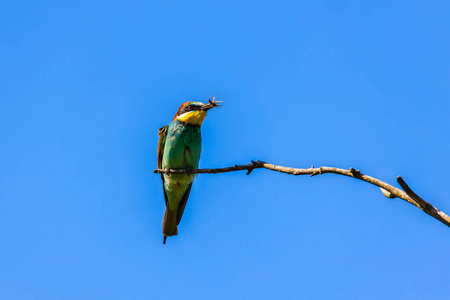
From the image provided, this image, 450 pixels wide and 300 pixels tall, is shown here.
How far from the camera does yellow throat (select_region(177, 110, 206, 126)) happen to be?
583 centimetres

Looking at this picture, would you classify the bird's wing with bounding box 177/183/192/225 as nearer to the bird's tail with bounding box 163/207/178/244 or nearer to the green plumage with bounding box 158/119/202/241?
the green plumage with bounding box 158/119/202/241

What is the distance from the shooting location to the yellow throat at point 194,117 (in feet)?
19.1

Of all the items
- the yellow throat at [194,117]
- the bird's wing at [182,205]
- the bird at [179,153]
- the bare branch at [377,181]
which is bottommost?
the bare branch at [377,181]

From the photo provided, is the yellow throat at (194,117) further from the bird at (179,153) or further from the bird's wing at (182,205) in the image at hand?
the bird's wing at (182,205)

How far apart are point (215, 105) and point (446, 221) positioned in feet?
10.5

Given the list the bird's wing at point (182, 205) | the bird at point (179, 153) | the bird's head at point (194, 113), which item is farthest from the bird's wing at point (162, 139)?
the bird's wing at point (182, 205)

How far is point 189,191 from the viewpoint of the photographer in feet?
20.8

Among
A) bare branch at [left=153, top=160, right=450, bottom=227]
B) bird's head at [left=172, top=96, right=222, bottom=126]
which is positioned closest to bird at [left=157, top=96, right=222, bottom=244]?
bird's head at [left=172, top=96, right=222, bottom=126]

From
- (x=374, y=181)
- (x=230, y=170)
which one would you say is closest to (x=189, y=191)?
(x=230, y=170)

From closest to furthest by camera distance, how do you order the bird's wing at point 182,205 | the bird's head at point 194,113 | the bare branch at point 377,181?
1. the bare branch at point 377,181
2. the bird's head at point 194,113
3. the bird's wing at point 182,205

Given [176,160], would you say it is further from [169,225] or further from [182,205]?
[169,225]

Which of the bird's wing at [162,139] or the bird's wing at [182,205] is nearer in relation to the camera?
the bird's wing at [162,139]

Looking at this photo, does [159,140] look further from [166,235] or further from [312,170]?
[312,170]

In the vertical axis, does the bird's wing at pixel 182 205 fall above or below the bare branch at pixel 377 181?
above
